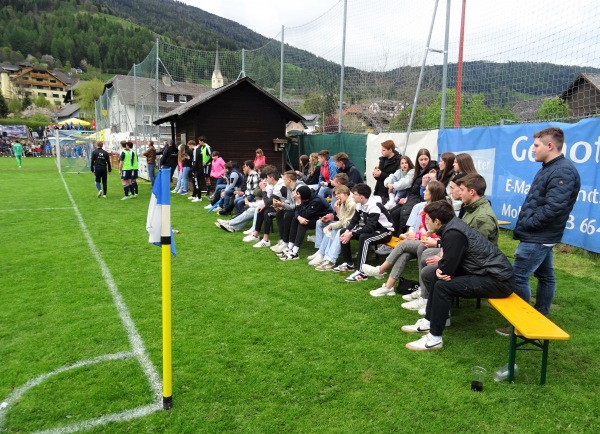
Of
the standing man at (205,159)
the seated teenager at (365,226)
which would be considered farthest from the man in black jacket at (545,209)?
the standing man at (205,159)

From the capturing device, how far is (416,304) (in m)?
4.93

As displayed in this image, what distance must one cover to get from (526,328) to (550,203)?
4.17 ft

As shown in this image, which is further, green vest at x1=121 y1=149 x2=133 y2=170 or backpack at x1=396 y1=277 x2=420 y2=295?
green vest at x1=121 y1=149 x2=133 y2=170

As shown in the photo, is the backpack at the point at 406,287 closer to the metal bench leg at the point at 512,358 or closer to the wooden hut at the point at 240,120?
the metal bench leg at the point at 512,358

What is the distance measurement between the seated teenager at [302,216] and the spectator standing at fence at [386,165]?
52.4 inches

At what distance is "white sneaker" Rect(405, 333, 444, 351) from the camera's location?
3910 mm

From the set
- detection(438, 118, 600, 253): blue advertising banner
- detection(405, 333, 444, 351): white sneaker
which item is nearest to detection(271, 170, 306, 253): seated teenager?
detection(438, 118, 600, 253): blue advertising banner

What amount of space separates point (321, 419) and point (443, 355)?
1483 millimetres

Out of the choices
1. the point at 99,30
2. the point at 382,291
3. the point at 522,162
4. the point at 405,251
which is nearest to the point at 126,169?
the point at 382,291

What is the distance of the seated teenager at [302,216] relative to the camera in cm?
708

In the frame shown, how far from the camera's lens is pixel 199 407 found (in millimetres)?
3041

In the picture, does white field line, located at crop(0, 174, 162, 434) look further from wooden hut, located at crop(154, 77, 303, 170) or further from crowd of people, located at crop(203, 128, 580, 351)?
wooden hut, located at crop(154, 77, 303, 170)

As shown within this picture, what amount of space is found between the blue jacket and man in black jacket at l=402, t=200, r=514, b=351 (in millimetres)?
436

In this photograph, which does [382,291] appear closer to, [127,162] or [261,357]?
[261,357]
